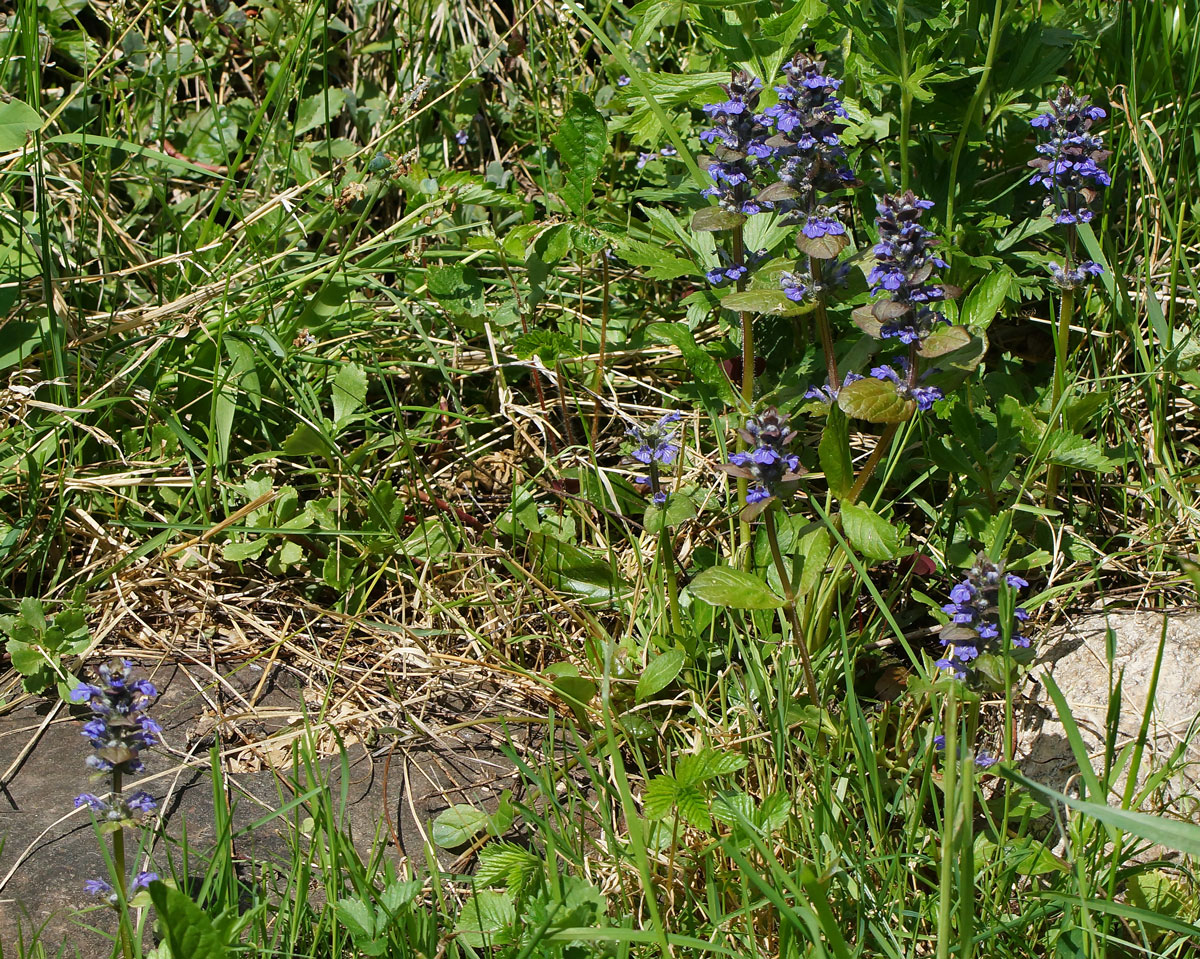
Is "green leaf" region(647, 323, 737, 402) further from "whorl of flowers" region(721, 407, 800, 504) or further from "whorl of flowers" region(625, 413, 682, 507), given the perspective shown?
"whorl of flowers" region(721, 407, 800, 504)

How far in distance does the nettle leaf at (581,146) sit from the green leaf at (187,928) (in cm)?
196

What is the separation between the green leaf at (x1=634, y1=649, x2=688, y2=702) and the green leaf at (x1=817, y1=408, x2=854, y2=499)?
0.49 metres

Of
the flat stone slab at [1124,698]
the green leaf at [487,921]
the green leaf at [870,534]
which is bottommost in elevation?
the flat stone slab at [1124,698]

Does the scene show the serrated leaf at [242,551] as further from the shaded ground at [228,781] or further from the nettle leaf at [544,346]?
the nettle leaf at [544,346]

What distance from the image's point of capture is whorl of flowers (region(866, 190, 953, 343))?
1.98 m

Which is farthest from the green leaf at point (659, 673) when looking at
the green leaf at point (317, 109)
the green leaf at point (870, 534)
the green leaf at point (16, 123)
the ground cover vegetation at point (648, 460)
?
the green leaf at point (317, 109)

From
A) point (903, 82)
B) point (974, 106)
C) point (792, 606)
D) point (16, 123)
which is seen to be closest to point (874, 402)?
point (792, 606)

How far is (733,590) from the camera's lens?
2104 mm

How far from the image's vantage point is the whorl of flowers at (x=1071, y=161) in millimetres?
2410

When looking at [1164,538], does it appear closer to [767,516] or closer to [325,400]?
[767,516]

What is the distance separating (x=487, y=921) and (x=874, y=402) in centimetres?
119

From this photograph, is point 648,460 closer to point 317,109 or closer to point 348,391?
point 348,391

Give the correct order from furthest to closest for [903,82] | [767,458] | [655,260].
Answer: [655,260] < [903,82] < [767,458]

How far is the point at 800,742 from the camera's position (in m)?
2.16
